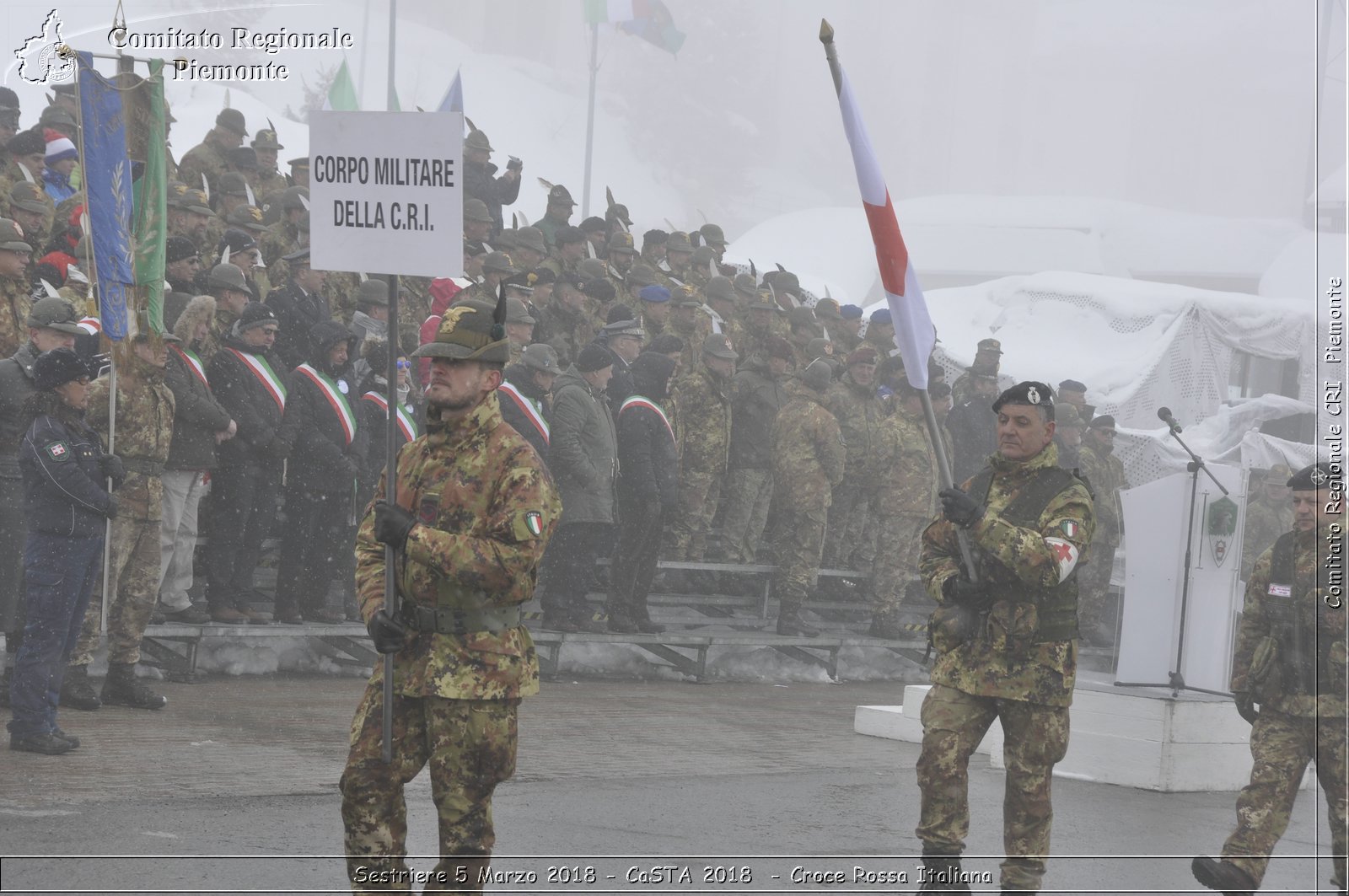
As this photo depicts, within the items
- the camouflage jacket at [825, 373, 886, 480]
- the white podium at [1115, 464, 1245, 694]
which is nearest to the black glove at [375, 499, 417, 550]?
the white podium at [1115, 464, 1245, 694]

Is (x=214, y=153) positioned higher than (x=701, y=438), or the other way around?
(x=214, y=153)

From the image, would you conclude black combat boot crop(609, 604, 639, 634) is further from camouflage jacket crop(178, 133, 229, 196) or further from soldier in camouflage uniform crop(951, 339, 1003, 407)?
soldier in camouflage uniform crop(951, 339, 1003, 407)

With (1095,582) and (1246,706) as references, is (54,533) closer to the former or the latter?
(1246,706)

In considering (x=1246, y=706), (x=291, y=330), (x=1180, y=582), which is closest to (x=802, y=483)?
(x=1180, y=582)

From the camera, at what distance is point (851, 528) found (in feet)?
51.2

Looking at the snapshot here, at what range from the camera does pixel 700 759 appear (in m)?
9.77

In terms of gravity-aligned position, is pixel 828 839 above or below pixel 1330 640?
below

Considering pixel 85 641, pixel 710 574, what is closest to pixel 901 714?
pixel 710 574

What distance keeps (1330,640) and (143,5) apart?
13.7m

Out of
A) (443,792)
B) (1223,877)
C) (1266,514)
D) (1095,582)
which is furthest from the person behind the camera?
(1095,582)

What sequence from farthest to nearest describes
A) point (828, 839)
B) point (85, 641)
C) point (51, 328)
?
1. point (85, 641)
2. point (51, 328)
3. point (828, 839)

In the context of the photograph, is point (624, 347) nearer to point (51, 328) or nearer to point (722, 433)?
point (722, 433)

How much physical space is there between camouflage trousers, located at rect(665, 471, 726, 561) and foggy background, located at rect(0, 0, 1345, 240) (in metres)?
7.93

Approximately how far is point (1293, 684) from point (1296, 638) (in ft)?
0.81
